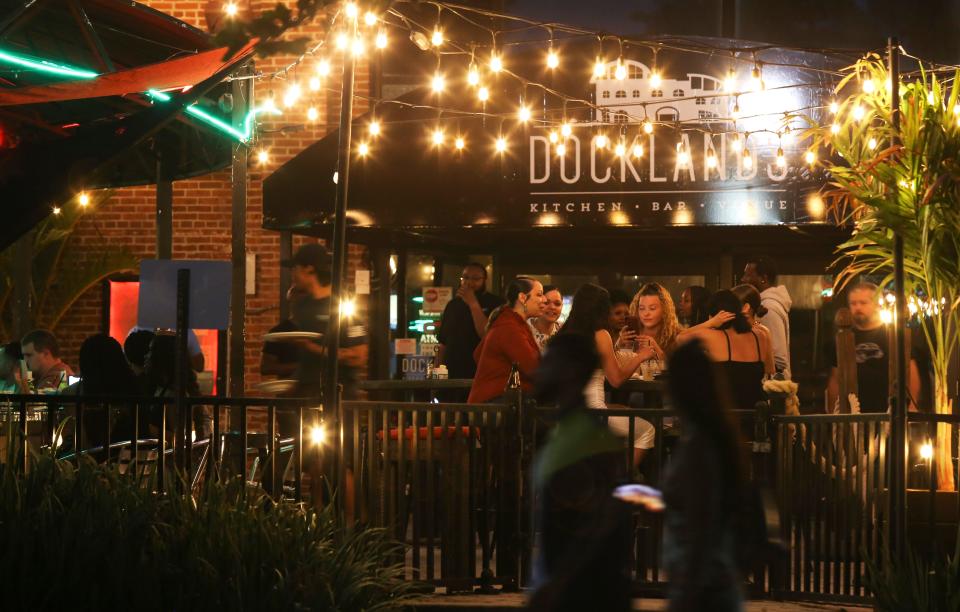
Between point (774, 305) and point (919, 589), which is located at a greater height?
point (774, 305)

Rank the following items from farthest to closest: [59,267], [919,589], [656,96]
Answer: [59,267]
[656,96]
[919,589]

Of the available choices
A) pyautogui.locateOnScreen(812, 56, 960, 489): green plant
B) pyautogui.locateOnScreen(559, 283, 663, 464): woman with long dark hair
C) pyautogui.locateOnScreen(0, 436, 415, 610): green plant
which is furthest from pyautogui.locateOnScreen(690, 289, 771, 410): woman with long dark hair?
pyautogui.locateOnScreen(0, 436, 415, 610): green plant

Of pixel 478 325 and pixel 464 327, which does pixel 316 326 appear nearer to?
pixel 478 325

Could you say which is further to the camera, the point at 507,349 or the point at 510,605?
the point at 507,349

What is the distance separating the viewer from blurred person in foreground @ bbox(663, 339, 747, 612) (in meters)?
4.56

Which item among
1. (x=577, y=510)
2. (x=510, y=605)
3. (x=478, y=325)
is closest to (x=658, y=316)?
(x=478, y=325)

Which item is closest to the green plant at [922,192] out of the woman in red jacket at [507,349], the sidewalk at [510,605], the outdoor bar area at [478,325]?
the outdoor bar area at [478,325]

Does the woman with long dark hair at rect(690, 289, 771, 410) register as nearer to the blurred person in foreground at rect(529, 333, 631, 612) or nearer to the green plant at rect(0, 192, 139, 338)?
the blurred person in foreground at rect(529, 333, 631, 612)

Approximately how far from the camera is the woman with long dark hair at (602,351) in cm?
908

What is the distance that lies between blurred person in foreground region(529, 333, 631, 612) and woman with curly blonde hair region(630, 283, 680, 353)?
5674 millimetres

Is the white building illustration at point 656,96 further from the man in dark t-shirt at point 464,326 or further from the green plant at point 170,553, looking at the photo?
the green plant at point 170,553

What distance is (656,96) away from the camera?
14047mm

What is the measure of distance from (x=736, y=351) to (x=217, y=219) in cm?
901

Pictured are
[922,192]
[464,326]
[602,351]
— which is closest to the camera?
[922,192]
